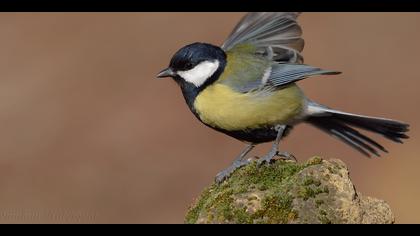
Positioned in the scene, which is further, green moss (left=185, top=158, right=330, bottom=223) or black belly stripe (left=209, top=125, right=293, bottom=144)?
black belly stripe (left=209, top=125, right=293, bottom=144)

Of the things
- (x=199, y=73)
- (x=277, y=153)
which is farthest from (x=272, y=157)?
(x=199, y=73)

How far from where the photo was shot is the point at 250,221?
12.8ft

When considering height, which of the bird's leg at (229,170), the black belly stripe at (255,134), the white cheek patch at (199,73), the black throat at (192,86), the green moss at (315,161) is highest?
the white cheek patch at (199,73)

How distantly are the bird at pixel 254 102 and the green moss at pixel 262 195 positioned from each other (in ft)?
0.58

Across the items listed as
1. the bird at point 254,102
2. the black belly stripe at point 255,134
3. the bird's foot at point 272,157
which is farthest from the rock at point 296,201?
the black belly stripe at point 255,134

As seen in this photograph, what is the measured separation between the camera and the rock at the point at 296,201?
12.9ft

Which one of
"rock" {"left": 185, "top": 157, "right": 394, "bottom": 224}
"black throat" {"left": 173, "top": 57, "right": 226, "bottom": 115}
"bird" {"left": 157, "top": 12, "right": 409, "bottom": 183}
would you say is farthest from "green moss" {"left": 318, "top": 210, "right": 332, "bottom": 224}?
"black throat" {"left": 173, "top": 57, "right": 226, "bottom": 115}

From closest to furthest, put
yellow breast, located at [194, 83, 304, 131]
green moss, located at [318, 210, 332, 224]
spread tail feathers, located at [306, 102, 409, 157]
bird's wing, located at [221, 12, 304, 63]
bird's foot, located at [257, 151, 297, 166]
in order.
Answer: green moss, located at [318, 210, 332, 224] < bird's foot, located at [257, 151, 297, 166] < yellow breast, located at [194, 83, 304, 131] < spread tail feathers, located at [306, 102, 409, 157] < bird's wing, located at [221, 12, 304, 63]

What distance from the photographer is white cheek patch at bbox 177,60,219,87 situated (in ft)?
16.9

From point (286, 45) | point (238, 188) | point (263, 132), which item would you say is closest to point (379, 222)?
point (238, 188)

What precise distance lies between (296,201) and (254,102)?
1.19 m

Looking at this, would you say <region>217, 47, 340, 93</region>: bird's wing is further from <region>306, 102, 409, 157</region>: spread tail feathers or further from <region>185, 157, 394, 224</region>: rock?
<region>185, 157, 394, 224</region>: rock

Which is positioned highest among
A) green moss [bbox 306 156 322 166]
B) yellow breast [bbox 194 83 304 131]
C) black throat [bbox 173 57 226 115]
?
black throat [bbox 173 57 226 115]

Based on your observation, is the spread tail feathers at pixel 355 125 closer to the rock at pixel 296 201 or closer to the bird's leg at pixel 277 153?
the bird's leg at pixel 277 153
